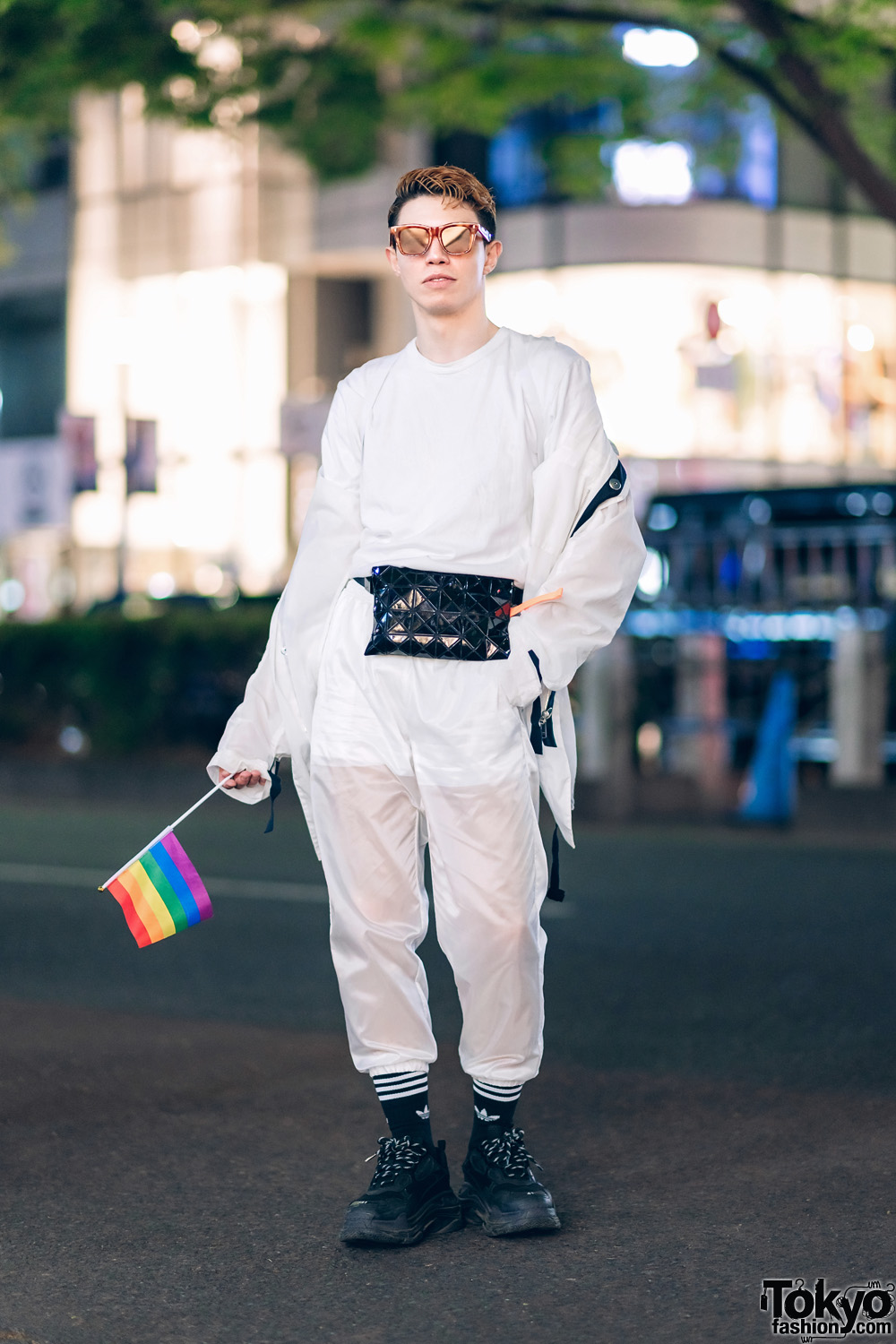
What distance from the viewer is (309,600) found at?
3.74 m

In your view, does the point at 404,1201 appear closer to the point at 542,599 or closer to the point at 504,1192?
the point at 504,1192

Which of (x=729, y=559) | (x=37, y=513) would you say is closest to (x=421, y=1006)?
(x=729, y=559)

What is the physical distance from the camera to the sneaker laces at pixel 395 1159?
11.9ft

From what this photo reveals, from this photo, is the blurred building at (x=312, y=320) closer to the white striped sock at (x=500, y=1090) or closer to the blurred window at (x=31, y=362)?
the blurred window at (x=31, y=362)

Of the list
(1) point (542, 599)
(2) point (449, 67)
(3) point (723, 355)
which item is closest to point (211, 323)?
(3) point (723, 355)

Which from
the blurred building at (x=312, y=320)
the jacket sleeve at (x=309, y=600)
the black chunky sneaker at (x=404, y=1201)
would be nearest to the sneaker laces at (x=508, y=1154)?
the black chunky sneaker at (x=404, y=1201)

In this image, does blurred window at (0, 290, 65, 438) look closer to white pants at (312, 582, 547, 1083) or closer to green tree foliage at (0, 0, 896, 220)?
green tree foliage at (0, 0, 896, 220)

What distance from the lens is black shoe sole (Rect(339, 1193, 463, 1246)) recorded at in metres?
3.55

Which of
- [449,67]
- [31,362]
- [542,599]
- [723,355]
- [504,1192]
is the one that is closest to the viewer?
[542,599]

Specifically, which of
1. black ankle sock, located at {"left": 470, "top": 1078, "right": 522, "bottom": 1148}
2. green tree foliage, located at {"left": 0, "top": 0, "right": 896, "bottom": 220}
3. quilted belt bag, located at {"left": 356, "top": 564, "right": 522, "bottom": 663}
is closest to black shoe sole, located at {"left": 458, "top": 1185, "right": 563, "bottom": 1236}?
black ankle sock, located at {"left": 470, "top": 1078, "right": 522, "bottom": 1148}

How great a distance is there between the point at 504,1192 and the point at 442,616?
1163 millimetres

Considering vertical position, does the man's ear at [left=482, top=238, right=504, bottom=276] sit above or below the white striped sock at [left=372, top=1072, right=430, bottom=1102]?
above

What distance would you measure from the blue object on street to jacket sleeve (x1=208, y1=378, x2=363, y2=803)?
827cm

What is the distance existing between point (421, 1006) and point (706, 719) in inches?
380
